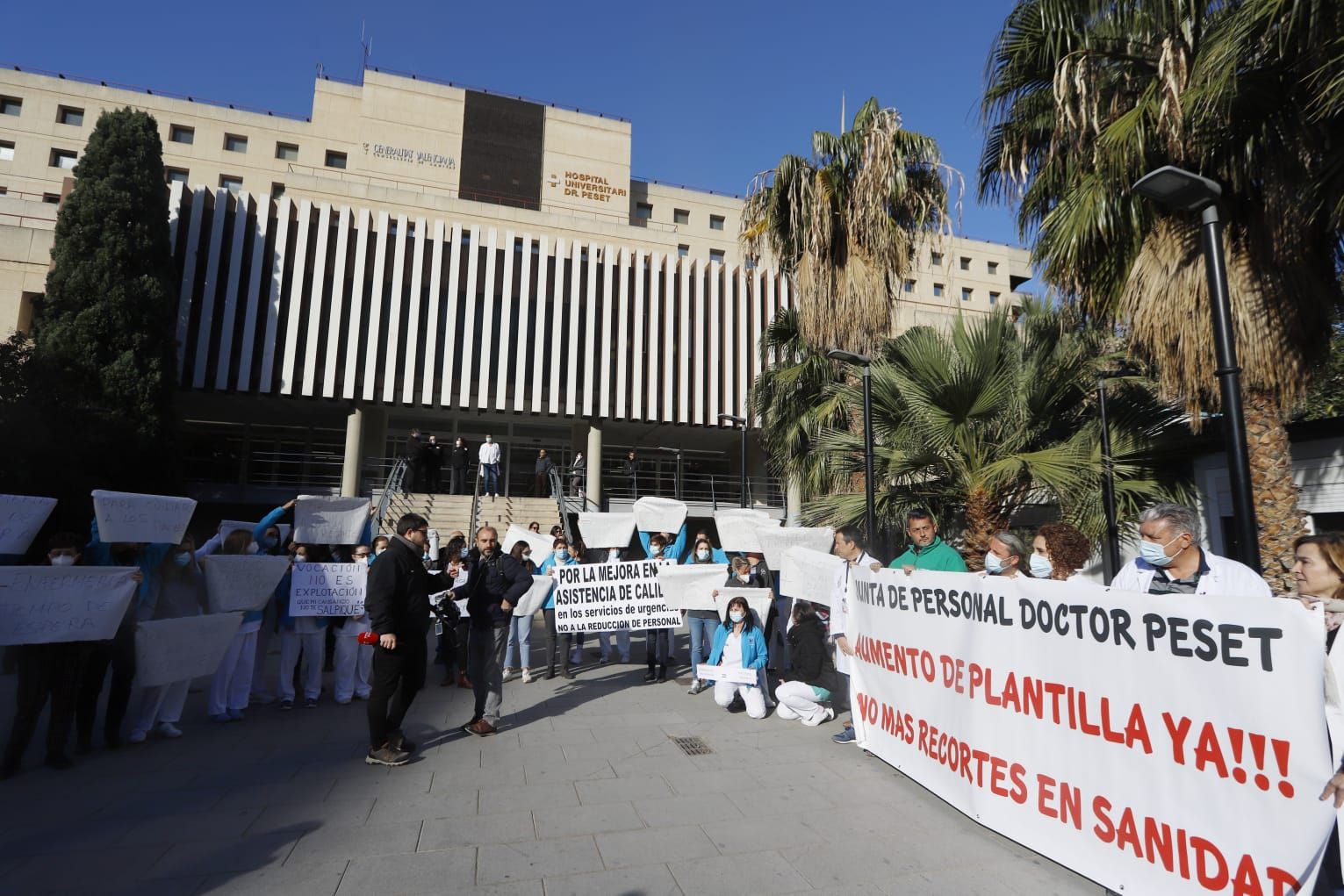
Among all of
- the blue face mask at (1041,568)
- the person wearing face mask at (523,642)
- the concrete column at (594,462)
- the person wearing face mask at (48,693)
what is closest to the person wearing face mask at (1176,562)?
the blue face mask at (1041,568)

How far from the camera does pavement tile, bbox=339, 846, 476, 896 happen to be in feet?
10.5

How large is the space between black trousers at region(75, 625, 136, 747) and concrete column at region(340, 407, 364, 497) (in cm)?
1788

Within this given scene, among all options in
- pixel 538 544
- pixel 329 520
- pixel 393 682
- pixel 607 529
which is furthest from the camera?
pixel 607 529

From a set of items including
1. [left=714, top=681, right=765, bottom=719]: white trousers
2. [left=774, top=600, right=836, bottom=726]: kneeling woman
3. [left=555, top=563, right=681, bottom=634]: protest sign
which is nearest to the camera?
[left=774, top=600, right=836, bottom=726]: kneeling woman

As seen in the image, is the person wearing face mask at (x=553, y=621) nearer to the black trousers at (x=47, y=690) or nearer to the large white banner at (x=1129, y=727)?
the black trousers at (x=47, y=690)

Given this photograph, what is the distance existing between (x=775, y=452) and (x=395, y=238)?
17578mm

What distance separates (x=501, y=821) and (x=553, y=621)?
4.57 m

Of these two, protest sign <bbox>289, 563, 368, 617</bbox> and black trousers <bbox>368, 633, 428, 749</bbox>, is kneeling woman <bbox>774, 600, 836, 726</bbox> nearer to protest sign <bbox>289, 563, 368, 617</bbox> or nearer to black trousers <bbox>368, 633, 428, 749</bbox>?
black trousers <bbox>368, 633, 428, 749</bbox>

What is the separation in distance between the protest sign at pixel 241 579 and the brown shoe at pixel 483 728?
251 cm

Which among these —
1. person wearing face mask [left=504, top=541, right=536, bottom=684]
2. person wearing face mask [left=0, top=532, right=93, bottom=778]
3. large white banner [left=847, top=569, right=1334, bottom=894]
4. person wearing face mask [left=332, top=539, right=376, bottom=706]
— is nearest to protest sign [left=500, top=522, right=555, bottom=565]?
person wearing face mask [left=504, top=541, right=536, bottom=684]

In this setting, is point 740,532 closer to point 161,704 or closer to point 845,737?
point 845,737

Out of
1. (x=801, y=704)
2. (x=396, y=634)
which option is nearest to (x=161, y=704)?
(x=396, y=634)

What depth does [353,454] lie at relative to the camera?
2300 cm

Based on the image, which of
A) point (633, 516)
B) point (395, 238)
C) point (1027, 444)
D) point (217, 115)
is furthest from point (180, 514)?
point (217, 115)
